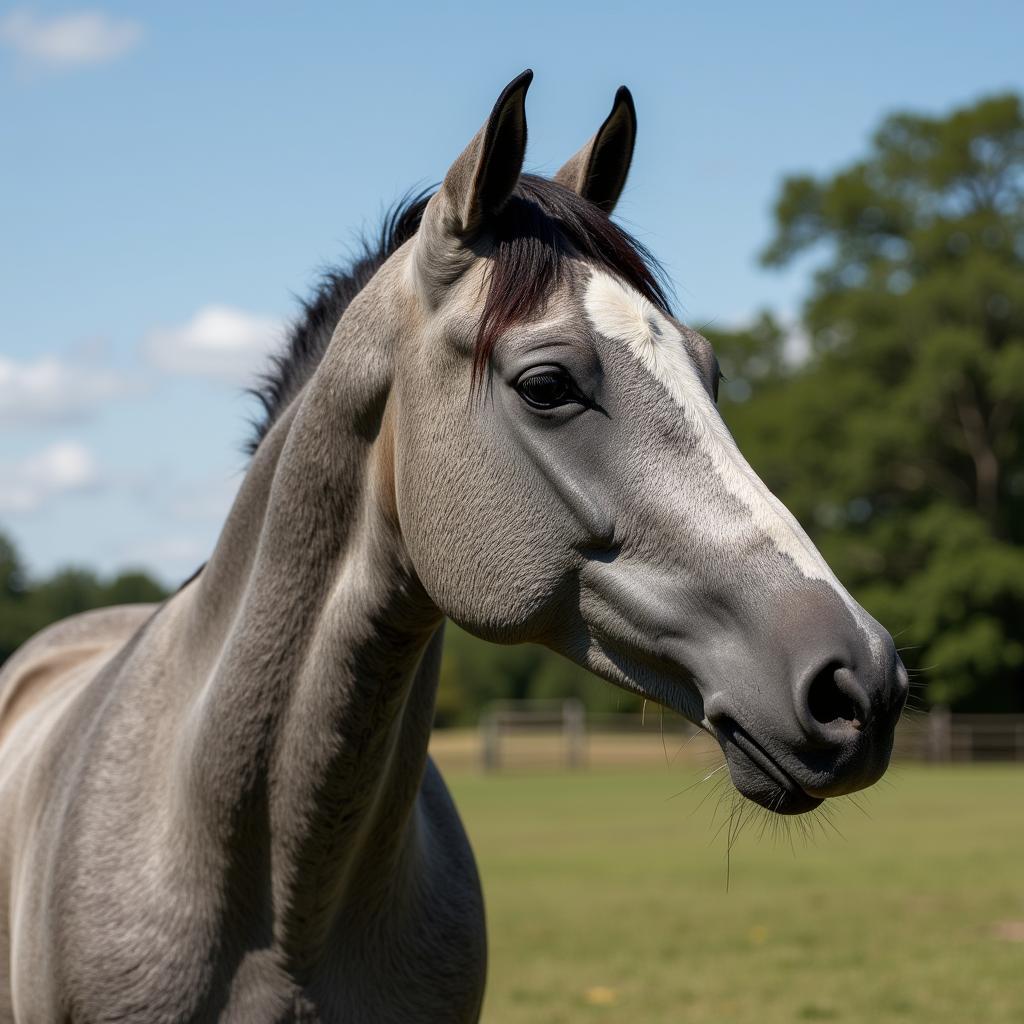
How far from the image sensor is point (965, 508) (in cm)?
3966

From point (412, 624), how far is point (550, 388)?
0.61 meters

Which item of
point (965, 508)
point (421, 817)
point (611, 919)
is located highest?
point (965, 508)

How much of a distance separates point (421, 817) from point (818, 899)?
8399mm

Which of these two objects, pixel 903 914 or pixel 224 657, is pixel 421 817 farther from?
pixel 903 914

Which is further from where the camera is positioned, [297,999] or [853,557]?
[853,557]

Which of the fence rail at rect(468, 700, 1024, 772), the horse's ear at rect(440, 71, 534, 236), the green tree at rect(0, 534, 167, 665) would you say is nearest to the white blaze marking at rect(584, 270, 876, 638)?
the horse's ear at rect(440, 71, 534, 236)

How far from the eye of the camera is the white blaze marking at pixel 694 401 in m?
2.11

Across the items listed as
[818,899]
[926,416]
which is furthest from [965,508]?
[818,899]

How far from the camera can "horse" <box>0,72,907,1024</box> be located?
2.13 metres

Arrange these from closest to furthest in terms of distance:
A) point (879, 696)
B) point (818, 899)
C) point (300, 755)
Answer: point (879, 696)
point (300, 755)
point (818, 899)

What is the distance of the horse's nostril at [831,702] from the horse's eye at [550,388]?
65cm

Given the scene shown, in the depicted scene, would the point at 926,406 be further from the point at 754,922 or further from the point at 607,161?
the point at 607,161

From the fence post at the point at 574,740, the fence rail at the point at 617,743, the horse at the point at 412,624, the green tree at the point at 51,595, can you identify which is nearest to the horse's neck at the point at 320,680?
the horse at the point at 412,624

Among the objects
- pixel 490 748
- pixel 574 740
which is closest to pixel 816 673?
pixel 490 748
